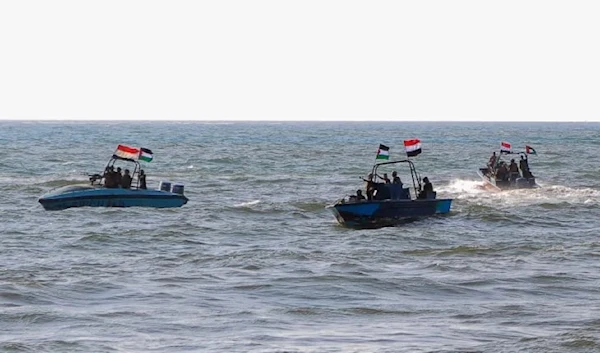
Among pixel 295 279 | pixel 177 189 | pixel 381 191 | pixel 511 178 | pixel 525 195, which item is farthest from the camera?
pixel 511 178

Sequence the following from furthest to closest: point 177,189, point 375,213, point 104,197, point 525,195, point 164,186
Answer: point 525,195 < point 177,189 < point 164,186 < point 104,197 < point 375,213

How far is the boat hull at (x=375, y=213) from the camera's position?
33406 mm

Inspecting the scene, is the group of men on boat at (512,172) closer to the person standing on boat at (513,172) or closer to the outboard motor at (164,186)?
the person standing on boat at (513,172)

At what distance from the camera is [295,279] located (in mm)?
23734

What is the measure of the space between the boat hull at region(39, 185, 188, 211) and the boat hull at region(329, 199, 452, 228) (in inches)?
360

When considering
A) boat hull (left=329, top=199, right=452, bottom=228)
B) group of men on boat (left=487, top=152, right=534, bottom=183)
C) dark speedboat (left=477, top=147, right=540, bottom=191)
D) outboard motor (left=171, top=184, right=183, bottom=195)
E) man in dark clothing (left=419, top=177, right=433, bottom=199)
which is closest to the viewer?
boat hull (left=329, top=199, right=452, bottom=228)

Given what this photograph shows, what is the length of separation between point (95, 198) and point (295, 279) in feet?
57.8

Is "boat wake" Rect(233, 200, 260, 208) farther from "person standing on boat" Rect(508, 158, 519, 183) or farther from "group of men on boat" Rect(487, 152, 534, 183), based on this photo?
"person standing on boat" Rect(508, 158, 519, 183)

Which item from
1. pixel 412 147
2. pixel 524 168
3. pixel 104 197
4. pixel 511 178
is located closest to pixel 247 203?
pixel 104 197

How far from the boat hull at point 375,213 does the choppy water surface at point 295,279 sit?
444 mm

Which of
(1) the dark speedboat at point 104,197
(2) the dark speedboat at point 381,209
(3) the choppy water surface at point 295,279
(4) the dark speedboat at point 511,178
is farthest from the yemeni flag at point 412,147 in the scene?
(4) the dark speedboat at point 511,178

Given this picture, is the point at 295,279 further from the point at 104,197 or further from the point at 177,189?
the point at 177,189

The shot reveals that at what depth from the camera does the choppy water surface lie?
1770 centimetres

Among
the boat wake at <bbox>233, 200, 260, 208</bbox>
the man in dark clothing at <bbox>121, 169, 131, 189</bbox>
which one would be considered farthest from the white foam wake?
the man in dark clothing at <bbox>121, 169, 131, 189</bbox>
